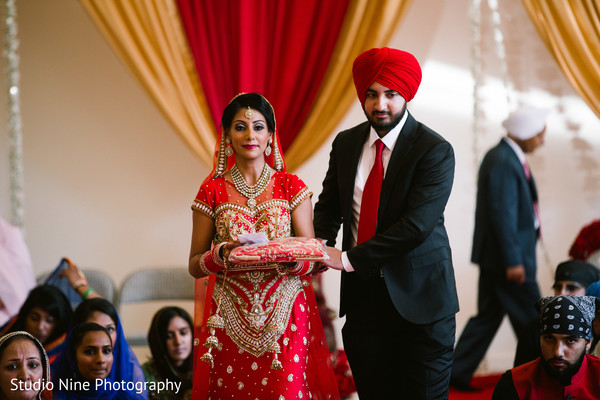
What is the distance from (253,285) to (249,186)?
396mm

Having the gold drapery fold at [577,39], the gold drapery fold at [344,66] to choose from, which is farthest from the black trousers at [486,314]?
the gold drapery fold at [344,66]

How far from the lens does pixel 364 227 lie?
9.21 ft

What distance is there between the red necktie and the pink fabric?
2771 mm

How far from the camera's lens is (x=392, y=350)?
111 inches

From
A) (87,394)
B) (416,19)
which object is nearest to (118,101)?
(416,19)

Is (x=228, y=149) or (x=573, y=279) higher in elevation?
(x=228, y=149)

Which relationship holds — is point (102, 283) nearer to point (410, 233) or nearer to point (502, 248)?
point (502, 248)

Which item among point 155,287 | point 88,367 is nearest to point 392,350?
point 88,367

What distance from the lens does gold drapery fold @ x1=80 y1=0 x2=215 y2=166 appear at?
503cm

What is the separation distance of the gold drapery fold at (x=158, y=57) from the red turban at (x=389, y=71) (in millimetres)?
2425

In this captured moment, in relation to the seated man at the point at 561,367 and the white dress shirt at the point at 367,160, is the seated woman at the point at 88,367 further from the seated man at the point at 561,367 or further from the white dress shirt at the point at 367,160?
the seated man at the point at 561,367

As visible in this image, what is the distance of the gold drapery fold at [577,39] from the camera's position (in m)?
4.64

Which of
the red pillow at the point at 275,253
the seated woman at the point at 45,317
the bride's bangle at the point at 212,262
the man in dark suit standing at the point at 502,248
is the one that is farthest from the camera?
the man in dark suit standing at the point at 502,248

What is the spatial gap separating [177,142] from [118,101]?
562 millimetres
